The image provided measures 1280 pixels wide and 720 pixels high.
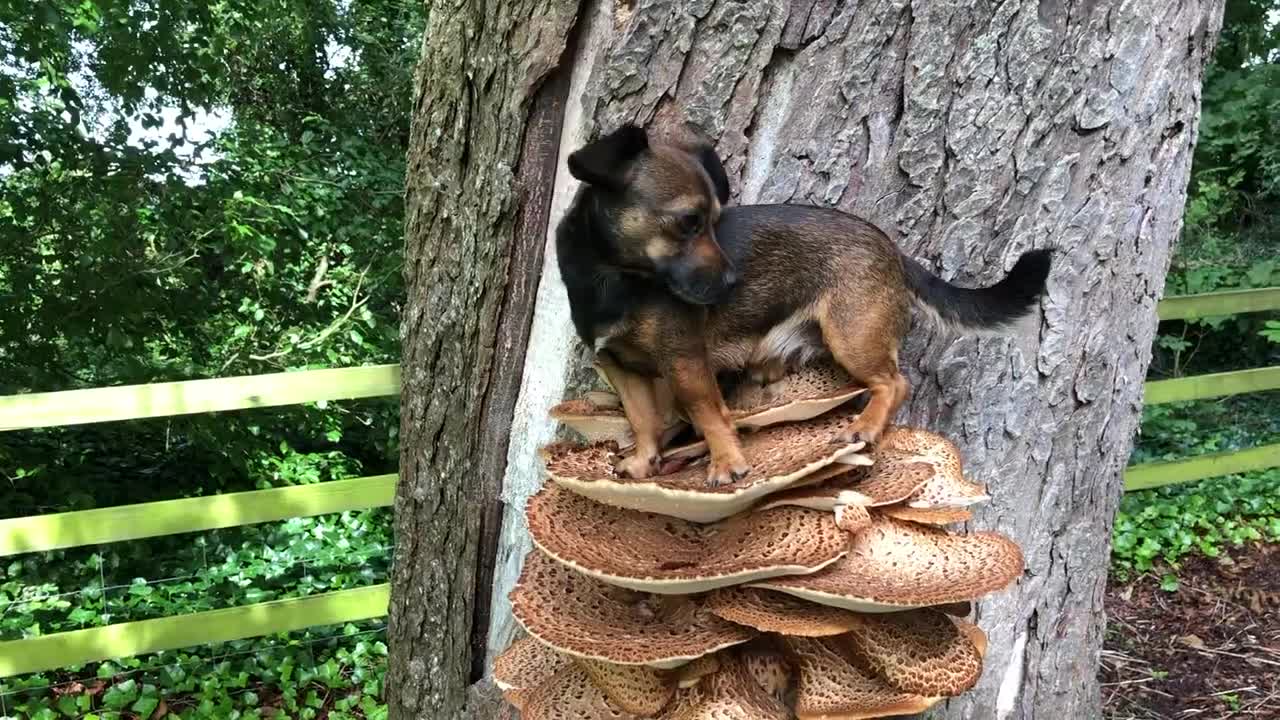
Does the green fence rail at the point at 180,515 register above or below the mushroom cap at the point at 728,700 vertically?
below

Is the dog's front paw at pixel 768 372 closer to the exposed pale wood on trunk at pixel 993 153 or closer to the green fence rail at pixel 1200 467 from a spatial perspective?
the exposed pale wood on trunk at pixel 993 153

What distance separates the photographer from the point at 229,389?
14.0ft

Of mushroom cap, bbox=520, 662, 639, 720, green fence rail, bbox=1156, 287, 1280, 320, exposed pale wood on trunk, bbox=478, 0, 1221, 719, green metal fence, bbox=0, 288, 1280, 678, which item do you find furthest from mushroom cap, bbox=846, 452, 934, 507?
green fence rail, bbox=1156, 287, 1280, 320

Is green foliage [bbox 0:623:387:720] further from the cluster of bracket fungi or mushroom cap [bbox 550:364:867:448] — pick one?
the cluster of bracket fungi

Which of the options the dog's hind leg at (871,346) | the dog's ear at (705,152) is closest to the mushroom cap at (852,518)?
the dog's hind leg at (871,346)

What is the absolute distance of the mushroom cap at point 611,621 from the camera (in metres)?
1.49

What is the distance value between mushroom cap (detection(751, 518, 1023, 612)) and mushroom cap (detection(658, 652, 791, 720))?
0.22 m

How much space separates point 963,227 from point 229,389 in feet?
12.1

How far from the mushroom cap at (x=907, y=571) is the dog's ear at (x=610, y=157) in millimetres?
829

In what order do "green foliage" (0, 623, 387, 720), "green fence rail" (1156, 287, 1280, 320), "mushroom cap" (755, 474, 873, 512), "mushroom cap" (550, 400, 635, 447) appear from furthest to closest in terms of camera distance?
"green fence rail" (1156, 287, 1280, 320), "green foliage" (0, 623, 387, 720), "mushroom cap" (550, 400, 635, 447), "mushroom cap" (755, 474, 873, 512)

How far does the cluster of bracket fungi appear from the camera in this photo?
1.47 meters

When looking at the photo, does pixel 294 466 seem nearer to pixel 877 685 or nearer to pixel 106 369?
pixel 106 369

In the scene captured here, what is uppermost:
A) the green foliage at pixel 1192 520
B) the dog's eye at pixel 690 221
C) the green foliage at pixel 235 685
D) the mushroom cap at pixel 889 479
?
the dog's eye at pixel 690 221

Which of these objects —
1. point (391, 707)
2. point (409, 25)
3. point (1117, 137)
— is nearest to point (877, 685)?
point (1117, 137)
